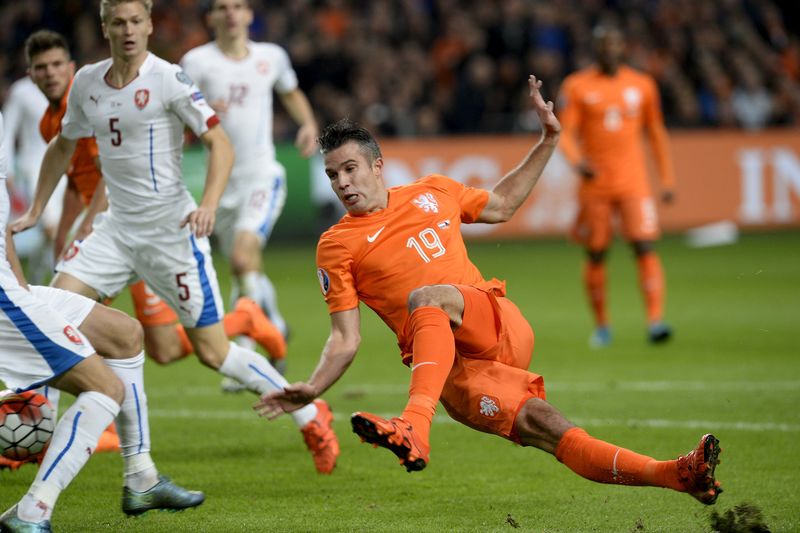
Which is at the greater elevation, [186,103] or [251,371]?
[186,103]

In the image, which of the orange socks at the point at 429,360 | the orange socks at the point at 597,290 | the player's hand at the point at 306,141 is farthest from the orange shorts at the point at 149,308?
the orange socks at the point at 597,290

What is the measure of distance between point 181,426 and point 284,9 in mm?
14413

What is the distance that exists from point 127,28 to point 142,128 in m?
0.52

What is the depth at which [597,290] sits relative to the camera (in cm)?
1127

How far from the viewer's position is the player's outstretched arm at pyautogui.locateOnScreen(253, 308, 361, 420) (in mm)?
4816

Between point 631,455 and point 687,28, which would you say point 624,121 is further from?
point 687,28

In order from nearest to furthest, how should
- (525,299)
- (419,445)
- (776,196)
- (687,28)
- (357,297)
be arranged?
(419,445) < (357,297) < (525,299) < (776,196) < (687,28)

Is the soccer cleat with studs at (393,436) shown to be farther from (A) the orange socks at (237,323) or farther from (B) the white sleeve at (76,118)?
(A) the orange socks at (237,323)

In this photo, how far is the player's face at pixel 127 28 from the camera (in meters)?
6.27

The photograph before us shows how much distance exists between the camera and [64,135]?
659cm

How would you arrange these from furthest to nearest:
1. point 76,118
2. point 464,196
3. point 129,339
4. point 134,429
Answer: point 76,118, point 464,196, point 134,429, point 129,339

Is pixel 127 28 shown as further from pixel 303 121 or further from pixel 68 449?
pixel 303 121

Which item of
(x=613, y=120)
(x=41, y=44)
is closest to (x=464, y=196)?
(x=41, y=44)

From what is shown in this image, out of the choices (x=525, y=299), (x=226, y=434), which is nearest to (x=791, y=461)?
(x=226, y=434)
